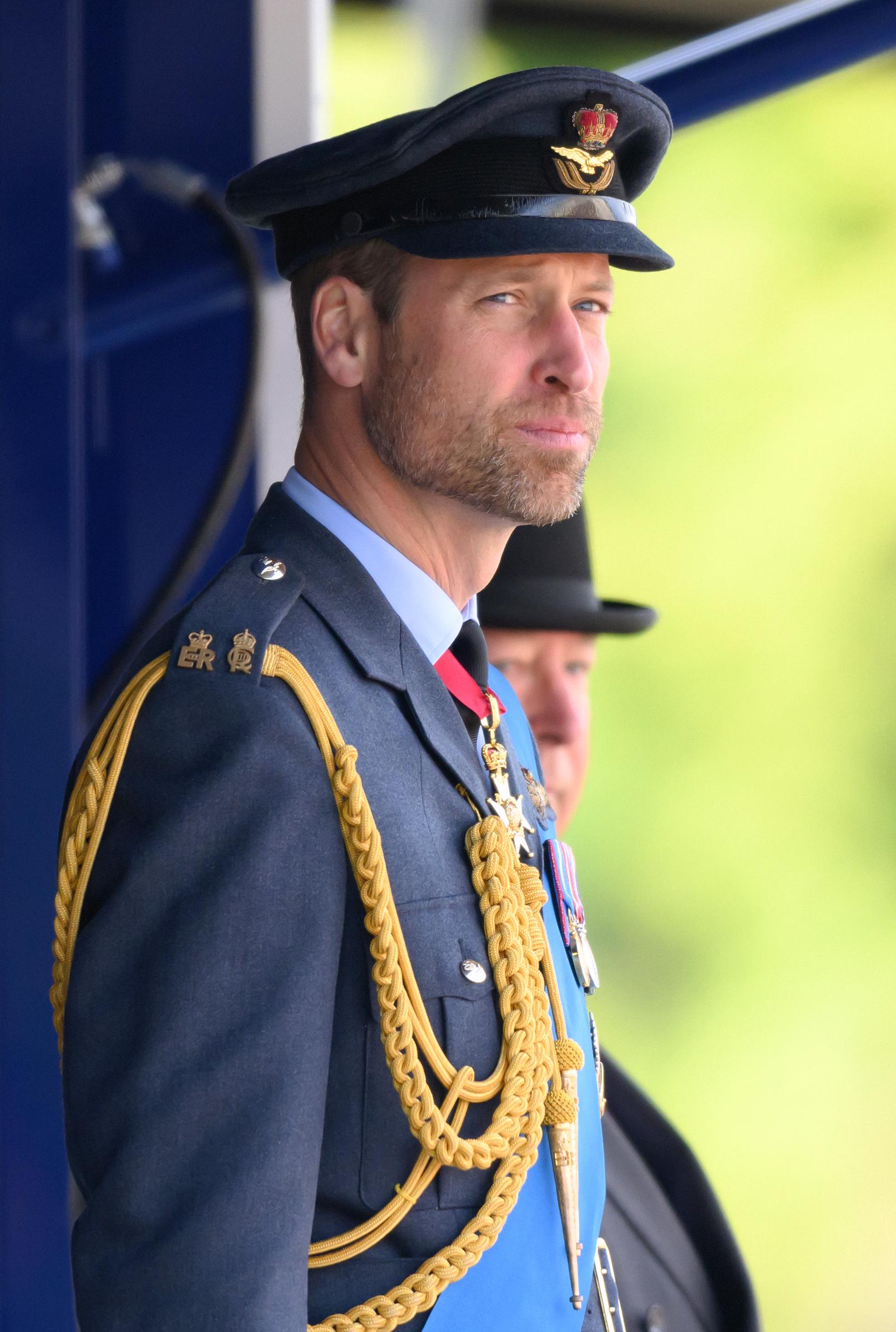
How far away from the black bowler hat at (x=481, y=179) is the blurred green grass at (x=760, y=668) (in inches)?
61.8

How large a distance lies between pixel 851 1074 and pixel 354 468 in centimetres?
190

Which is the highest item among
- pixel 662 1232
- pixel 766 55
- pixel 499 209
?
pixel 766 55

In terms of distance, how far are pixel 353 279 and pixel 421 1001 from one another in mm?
567

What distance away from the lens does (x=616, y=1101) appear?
71.1 inches

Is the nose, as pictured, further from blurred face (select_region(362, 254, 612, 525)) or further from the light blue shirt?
the light blue shirt

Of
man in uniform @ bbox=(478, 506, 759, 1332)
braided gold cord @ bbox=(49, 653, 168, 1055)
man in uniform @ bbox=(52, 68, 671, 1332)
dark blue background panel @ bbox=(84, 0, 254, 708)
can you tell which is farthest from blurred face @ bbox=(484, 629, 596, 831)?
dark blue background panel @ bbox=(84, 0, 254, 708)

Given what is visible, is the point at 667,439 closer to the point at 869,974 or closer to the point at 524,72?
the point at 869,974

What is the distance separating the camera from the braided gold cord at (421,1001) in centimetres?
102

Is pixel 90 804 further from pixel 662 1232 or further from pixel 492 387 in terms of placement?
pixel 662 1232

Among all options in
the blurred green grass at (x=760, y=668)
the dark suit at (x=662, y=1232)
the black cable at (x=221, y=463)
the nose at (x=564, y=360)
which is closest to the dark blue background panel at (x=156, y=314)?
the black cable at (x=221, y=463)

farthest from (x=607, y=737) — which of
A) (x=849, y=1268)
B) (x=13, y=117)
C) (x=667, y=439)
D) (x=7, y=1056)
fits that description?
(x=13, y=117)

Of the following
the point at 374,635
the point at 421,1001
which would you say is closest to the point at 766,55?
the point at 374,635

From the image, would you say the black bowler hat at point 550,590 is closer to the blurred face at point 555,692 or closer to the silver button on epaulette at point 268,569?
the blurred face at point 555,692

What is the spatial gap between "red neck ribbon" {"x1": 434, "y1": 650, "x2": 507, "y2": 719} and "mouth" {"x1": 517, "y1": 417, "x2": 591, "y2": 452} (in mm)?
184
